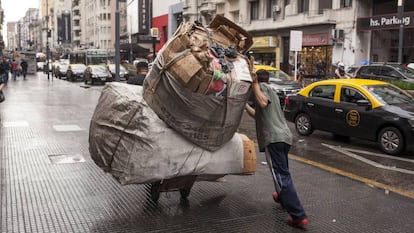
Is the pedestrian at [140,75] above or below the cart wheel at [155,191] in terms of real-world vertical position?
above

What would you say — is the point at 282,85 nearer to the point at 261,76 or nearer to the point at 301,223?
the point at 261,76

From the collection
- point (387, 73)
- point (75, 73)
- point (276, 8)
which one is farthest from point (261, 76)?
point (75, 73)

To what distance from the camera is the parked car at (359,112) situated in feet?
29.9

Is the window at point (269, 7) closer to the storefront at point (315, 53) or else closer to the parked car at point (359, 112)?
the storefront at point (315, 53)

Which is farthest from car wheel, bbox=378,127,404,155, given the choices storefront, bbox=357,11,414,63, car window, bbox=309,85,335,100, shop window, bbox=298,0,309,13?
shop window, bbox=298,0,309,13

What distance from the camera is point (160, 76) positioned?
4.83 meters

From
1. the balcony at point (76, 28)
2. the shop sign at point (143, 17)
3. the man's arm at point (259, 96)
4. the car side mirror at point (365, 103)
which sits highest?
the balcony at point (76, 28)

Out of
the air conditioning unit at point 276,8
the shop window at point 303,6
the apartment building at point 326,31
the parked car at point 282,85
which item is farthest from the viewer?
the air conditioning unit at point 276,8

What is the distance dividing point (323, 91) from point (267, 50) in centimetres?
2975

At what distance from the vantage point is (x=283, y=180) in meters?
5.06

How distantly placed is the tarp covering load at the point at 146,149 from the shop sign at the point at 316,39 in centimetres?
2809

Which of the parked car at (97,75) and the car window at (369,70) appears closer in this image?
the car window at (369,70)

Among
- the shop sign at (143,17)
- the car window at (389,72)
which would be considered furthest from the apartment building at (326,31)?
the shop sign at (143,17)

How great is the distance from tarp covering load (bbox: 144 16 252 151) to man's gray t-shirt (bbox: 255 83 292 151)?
0.90 feet
